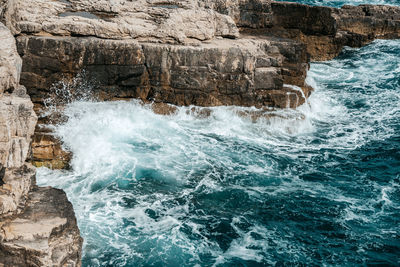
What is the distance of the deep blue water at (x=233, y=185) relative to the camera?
772 centimetres

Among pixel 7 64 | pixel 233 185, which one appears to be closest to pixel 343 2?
pixel 233 185

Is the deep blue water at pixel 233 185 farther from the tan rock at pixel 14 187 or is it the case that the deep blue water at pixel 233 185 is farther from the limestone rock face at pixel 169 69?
the tan rock at pixel 14 187

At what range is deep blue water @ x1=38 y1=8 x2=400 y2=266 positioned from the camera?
7.72m

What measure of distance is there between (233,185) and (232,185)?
0.07 ft

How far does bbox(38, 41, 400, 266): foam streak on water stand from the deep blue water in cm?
3

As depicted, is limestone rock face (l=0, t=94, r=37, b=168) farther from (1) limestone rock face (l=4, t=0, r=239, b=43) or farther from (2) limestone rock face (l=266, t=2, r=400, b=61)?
(2) limestone rock face (l=266, t=2, r=400, b=61)

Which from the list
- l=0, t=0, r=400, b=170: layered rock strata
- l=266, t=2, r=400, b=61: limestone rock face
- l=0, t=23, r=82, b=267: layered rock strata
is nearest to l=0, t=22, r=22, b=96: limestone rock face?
l=0, t=23, r=82, b=267: layered rock strata

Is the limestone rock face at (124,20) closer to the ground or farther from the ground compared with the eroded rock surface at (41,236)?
farther from the ground

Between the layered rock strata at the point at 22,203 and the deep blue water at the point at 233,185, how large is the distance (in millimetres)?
1067

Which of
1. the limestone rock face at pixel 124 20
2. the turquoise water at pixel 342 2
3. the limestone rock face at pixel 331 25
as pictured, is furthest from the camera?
the turquoise water at pixel 342 2

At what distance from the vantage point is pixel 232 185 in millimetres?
9852

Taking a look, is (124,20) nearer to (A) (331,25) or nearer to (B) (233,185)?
(B) (233,185)

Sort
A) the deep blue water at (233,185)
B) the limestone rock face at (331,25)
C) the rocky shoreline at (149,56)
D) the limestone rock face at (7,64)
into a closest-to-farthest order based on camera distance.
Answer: the limestone rock face at (7,64) → the deep blue water at (233,185) → the rocky shoreline at (149,56) → the limestone rock face at (331,25)

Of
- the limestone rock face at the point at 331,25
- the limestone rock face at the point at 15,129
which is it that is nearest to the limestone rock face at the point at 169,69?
the limestone rock face at the point at 331,25
